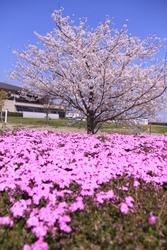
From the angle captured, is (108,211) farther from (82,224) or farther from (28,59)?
(28,59)

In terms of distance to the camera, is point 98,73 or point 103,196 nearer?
point 103,196

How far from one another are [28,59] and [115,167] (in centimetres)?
711

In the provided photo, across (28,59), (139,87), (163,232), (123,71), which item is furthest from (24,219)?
(28,59)

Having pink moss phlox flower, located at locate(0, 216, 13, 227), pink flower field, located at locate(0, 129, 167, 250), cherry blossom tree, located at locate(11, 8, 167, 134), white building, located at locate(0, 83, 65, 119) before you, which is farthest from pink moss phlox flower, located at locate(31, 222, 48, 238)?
white building, located at locate(0, 83, 65, 119)

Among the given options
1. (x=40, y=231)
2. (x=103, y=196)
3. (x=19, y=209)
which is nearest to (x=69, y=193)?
(x=103, y=196)

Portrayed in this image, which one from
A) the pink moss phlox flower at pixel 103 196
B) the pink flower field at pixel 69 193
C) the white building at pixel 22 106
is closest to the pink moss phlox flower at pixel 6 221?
the pink flower field at pixel 69 193

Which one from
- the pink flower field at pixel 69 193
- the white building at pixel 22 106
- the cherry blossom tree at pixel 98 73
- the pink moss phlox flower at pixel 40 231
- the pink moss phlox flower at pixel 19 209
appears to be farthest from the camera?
the white building at pixel 22 106

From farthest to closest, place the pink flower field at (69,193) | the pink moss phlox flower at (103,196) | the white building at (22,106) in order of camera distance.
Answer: the white building at (22,106), the pink moss phlox flower at (103,196), the pink flower field at (69,193)

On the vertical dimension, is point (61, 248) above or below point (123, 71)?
below

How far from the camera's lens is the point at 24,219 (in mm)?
1849

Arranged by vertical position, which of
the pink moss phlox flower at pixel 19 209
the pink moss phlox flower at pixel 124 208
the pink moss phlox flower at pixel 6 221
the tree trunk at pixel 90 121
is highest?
the tree trunk at pixel 90 121

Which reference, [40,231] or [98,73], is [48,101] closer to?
[98,73]

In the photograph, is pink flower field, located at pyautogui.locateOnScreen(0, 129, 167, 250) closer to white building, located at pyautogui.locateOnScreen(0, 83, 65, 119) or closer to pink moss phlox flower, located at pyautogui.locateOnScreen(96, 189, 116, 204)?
pink moss phlox flower, located at pyautogui.locateOnScreen(96, 189, 116, 204)

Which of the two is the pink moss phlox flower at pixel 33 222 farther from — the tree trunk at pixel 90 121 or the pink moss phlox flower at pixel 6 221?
the tree trunk at pixel 90 121
